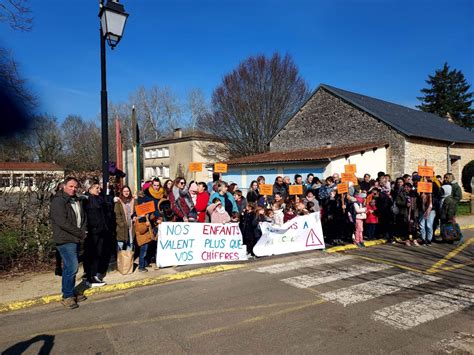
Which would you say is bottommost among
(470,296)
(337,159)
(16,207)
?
(470,296)

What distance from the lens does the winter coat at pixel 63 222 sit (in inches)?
202

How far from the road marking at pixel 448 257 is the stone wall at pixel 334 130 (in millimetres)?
13210

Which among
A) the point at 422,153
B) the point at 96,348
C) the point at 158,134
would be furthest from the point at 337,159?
the point at 158,134

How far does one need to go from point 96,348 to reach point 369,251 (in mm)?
6968

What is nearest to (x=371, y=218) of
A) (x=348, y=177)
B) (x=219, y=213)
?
(x=348, y=177)

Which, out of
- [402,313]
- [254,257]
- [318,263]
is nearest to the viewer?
[402,313]

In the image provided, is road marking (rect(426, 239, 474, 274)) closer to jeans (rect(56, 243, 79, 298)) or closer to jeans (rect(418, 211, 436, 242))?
jeans (rect(418, 211, 436, 242))

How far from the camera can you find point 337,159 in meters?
20.4

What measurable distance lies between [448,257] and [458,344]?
15.9 feet

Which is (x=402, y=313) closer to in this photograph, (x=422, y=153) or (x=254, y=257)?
(x=254, y=257)

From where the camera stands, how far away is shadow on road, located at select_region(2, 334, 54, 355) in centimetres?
389

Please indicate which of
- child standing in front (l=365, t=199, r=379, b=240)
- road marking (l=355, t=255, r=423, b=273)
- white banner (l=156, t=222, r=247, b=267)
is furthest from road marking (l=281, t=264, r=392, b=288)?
child standing in front (l=365, t=199, r=379, b=240)

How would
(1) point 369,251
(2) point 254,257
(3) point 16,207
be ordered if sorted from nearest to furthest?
(3) point 16,207 < (2) point 254,257 < (1) point 369,251

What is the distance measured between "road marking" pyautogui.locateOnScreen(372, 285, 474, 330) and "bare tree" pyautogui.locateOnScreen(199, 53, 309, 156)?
29310mm
